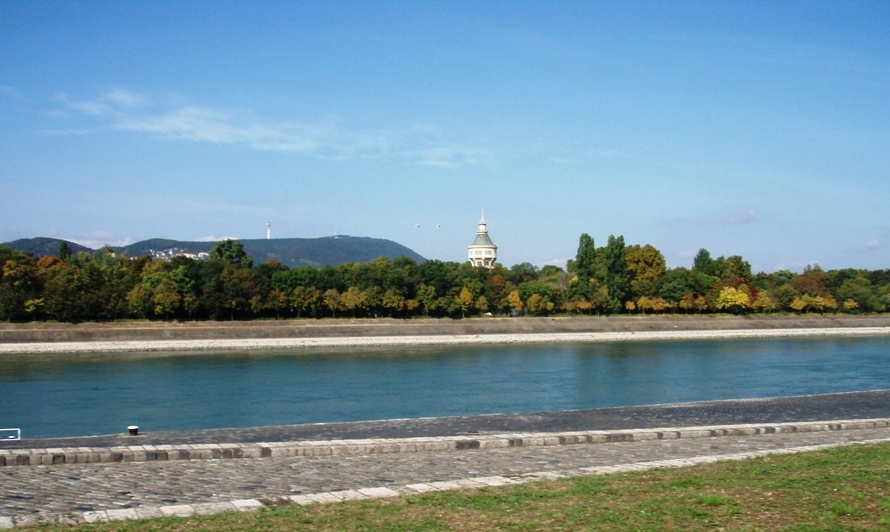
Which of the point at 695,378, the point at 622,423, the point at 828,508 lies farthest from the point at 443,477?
the point at 695,378

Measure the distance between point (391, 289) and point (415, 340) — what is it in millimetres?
10233

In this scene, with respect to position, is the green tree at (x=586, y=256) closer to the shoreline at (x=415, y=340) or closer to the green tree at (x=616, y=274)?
the green tree at (x=616, y=274)

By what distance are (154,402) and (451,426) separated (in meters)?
15.3

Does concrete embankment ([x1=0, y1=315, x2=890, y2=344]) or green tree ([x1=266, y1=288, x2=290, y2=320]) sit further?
green tree ([x1=266, y1=288, x2=290, y2=320])

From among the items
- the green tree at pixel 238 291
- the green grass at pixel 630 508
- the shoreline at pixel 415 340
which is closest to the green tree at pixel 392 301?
the shoreline at pixel 415 340

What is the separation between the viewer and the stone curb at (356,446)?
33.6 feet

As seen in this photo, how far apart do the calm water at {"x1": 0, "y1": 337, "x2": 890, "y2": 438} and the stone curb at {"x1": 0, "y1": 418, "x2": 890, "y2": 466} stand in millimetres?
10264

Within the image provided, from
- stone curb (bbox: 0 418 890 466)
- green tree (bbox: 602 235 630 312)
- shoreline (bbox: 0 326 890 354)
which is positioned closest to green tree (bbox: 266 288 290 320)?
shoreline (bbox: 0 326 890 354)

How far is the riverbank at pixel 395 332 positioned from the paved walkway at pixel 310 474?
41495 millimetres

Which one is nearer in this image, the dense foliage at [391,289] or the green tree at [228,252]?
the dense foliage at [391,289]

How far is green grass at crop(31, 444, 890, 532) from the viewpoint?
21.7 ft

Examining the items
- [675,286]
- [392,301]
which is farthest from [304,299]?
[675,286]

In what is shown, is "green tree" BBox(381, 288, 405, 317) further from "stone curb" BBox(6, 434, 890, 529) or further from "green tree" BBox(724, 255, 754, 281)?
"stone curb" BBox(6, 434, 890, 529)

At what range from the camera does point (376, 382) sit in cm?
3189
